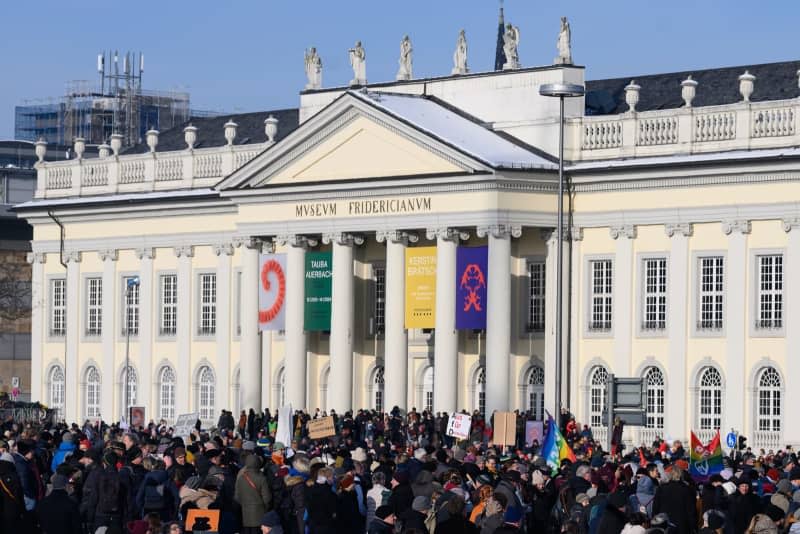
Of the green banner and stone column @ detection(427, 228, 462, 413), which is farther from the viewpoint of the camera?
the green banner

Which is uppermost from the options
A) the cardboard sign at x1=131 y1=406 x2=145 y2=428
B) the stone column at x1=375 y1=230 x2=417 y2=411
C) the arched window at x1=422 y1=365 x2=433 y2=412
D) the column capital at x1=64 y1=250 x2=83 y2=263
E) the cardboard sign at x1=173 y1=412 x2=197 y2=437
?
the column capital at x1=64 y1=250 x2=83 y2=263

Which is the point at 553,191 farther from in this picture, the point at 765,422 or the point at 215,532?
the point at 215,532

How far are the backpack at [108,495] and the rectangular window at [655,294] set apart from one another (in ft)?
115

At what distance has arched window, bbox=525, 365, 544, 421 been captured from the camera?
6675cm

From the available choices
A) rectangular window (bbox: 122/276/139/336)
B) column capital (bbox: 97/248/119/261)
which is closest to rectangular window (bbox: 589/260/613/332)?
rectangular window (bbox: 122/276/139/336)

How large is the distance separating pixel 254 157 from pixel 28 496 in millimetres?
41377

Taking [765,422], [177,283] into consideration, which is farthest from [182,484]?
[177,283]

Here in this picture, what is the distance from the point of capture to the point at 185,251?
79188 millimetres

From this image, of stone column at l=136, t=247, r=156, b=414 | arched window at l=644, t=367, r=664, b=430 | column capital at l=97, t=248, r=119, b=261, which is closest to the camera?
arched window at l=644, t=367, r=664, b=430

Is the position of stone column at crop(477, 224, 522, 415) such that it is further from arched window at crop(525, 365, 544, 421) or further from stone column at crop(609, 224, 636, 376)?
stone column at crop(609, 224, 636, 376)

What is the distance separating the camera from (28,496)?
101ft

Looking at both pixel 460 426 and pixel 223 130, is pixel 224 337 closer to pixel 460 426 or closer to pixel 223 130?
pixel 223 130

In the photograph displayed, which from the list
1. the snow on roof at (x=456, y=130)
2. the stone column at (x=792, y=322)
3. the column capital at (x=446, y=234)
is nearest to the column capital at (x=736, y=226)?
the stone column at (x=792, y=322)

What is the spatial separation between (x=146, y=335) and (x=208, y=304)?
296 centimetres
